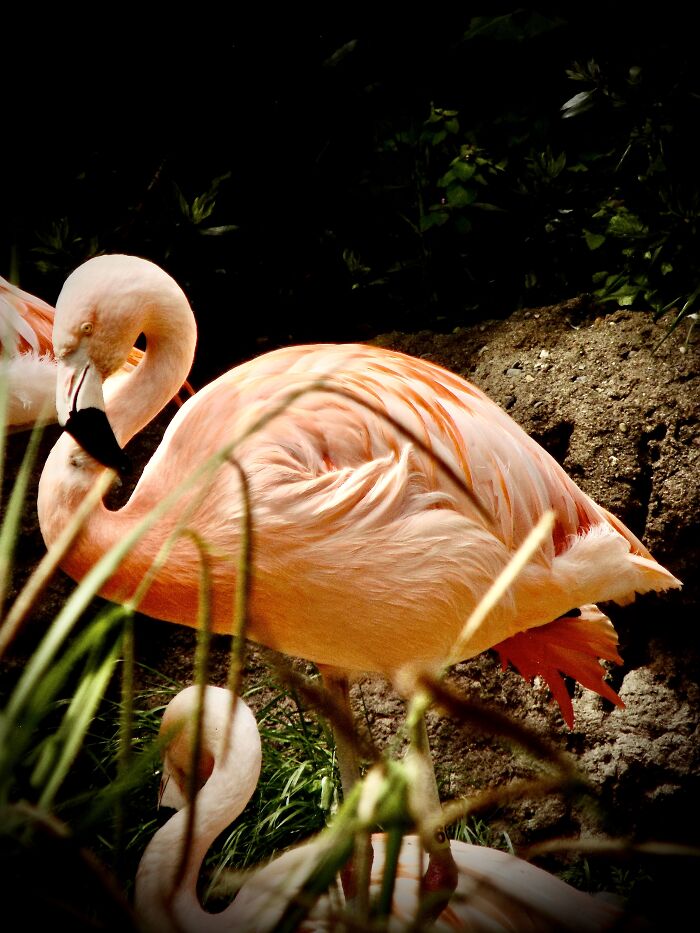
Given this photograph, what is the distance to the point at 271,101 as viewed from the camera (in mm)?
2445

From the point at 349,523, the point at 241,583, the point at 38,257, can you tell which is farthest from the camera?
the point at 38,257

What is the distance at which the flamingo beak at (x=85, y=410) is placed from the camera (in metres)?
1.33

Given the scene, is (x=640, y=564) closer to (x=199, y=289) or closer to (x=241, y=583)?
(x=241, y=583)

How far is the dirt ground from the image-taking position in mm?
1851

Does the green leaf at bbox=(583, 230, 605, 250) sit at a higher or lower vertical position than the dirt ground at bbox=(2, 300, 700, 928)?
higher

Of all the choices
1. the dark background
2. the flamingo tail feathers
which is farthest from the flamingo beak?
the dark background

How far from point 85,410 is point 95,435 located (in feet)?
0.13

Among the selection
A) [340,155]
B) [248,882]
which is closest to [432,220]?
[340,155]

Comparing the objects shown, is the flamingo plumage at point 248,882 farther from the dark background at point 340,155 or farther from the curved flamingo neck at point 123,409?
the dark background at point 340,155

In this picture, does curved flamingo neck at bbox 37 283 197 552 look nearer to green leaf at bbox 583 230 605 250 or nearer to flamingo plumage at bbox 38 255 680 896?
flamingo plumage at bbox 38 255 680 896

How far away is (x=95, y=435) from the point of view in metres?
1.33

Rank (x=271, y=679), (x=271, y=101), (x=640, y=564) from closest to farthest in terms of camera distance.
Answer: (x=640, y=564)
(x=271, y=679)
(x=271, y=101)

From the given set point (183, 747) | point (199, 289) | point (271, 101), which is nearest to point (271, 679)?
point (183, 747)

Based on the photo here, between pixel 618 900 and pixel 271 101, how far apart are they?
6.12ft
